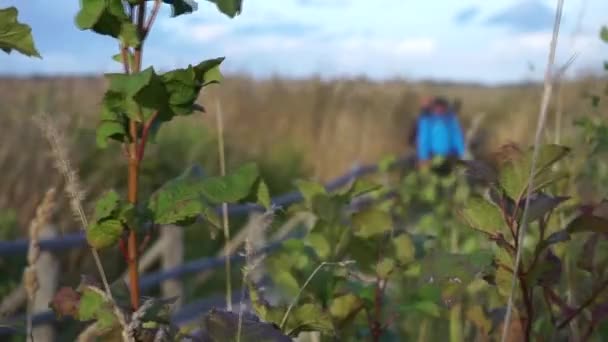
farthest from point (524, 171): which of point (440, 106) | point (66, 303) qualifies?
point (440, 106)

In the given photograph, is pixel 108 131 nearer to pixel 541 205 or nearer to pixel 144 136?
pixel 144 136

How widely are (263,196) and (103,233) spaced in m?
0.16

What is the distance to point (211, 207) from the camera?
100cm

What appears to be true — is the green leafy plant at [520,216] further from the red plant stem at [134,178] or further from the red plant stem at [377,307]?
the red plant stem at [134,178]

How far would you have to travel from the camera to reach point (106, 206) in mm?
974

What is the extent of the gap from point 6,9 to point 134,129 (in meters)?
0.16

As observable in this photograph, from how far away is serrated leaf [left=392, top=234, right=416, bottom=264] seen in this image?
1374 mm

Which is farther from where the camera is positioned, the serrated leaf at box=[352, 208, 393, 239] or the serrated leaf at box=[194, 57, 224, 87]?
the serrated leaf at box=[352, 208, 393, 239]

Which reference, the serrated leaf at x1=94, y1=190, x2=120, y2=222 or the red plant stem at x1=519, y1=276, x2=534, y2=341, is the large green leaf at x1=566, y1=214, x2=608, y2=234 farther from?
the serrated leaf at x1=94, y1=190, x2=120, y2=222

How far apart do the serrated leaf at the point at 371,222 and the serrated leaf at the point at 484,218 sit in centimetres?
19

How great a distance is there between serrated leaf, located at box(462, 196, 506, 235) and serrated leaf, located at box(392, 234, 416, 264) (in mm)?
225

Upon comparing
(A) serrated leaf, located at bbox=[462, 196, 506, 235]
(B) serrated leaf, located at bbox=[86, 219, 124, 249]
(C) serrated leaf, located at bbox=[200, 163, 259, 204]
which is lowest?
(A) serrated leaf, located at bbox=[462, 196, 506, 235]

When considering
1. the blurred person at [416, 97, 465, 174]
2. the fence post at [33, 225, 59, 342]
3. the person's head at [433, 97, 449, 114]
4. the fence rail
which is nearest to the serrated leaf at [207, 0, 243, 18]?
the fence rail

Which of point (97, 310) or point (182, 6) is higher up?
point (182, 6)
